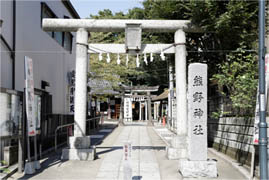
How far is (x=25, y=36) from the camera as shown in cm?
1331

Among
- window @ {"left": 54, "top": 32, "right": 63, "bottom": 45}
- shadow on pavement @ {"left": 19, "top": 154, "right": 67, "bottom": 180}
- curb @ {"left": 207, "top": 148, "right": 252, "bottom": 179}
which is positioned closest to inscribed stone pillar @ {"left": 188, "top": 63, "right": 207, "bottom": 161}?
curb @ {"left": 207, "top": 148, "right": 252, "bottom": 179}

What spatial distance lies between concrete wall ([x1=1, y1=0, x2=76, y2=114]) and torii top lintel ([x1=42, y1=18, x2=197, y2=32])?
58.1 inches

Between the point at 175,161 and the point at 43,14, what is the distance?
10.3 meters

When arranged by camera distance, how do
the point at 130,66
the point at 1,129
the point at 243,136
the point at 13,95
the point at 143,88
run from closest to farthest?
the point at 1,129, the point at 13,95, the point at 243,136, the point at 130,66, the point at 143,88

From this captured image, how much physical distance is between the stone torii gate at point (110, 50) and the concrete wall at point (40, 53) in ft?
4.89

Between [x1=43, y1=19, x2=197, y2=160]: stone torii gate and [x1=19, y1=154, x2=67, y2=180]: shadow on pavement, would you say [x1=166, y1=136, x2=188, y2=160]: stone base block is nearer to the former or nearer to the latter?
[x1=43, y1=19, x2=197, y2=160]: stone torii gate

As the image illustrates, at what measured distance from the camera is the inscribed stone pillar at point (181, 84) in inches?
476

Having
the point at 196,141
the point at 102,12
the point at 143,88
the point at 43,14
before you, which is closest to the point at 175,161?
the point at 196,141

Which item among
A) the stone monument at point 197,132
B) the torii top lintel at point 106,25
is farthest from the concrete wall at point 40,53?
the stone monument at point 197,132

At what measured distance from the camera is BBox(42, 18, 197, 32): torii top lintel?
40.0 feet

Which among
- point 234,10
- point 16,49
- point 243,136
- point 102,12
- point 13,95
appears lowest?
point 243,136

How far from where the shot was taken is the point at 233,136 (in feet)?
39.0

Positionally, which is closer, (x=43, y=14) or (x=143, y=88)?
(x=43, y=14)

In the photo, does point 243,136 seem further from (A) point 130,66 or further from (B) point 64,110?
(A) point 130,66
